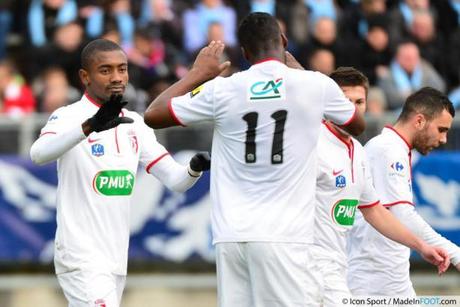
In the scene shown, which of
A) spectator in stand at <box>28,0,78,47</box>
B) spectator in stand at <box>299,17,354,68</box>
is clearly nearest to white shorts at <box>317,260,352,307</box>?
spectator in stand at <box>299,17,354,68</box>

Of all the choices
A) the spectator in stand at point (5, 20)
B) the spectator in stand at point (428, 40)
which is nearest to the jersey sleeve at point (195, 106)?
the spectator in stand at point (428, 40)

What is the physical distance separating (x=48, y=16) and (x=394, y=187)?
931 cm

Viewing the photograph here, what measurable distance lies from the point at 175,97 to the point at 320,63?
9.06 metres

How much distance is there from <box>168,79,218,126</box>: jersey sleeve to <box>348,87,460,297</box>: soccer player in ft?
7.16

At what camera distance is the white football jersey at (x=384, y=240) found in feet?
33.2

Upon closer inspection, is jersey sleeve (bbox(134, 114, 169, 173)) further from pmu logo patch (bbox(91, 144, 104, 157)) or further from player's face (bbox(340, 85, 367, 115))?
player's face (bbox(340, 85, 367, 115))

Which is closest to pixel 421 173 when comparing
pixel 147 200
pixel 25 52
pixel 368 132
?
pixel 368 132

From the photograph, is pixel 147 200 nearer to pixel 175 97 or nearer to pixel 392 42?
pixel 392 42

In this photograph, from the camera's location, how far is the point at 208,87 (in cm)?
845

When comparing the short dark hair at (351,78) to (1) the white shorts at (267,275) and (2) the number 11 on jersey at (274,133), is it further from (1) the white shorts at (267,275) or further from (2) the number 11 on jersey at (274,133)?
(1) the white shorts at (267,275)

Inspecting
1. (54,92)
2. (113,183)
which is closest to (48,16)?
(54,92)

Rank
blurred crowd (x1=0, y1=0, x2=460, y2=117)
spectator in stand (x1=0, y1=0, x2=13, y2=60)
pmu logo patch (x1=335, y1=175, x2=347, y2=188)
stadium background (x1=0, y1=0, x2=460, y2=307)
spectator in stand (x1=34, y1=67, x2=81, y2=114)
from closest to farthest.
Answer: pmu logo patch (x1=335, y1=175, x2=347, y2=188)
stadium background (x1=0, y1=0, x2=460, y2=307)
spectator in stand (x1=34, y1=67, x2=81, y2=114)
blurred crowd (x1=0, y1=0, x2=460, y2=117)
spectator in stand (x1=0, y1=0, x2=13, y2=60)

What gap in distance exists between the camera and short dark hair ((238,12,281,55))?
27.5 ft

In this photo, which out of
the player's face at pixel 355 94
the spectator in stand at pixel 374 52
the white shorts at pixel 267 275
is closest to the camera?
the white shorts at pixel 267 275
